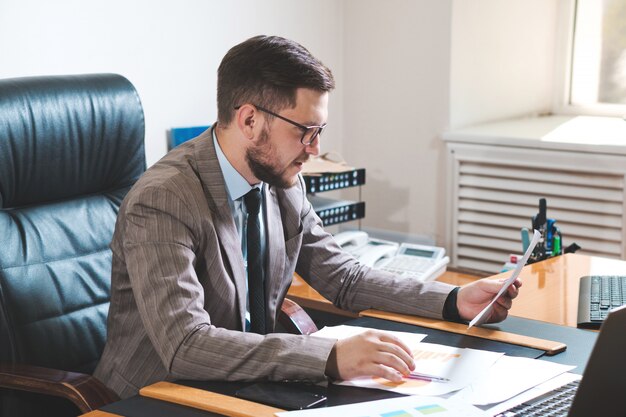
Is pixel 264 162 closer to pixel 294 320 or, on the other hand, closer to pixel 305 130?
pixel 305 130

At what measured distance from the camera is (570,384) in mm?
1365

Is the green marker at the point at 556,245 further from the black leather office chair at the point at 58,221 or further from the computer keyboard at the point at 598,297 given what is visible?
the black leather office chair at the point at 58,221

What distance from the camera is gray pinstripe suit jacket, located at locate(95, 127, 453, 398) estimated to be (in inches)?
55.1

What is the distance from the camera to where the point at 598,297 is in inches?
71.8

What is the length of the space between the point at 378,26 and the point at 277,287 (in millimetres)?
1817

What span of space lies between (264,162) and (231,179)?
0.08 metres

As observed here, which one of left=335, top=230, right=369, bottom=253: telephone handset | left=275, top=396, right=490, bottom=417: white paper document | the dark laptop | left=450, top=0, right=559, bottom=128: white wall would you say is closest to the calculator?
left=335, top=230, right=369, bottom=253: telephone handset

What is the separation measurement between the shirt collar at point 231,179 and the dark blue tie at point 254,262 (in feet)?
0.08

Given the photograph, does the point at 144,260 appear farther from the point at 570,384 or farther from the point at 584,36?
the point at 584,36

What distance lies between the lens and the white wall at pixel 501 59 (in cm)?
327

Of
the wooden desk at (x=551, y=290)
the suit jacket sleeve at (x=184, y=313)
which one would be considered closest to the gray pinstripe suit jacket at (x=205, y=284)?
the suit jacket sleeve at (x=184, y=313)

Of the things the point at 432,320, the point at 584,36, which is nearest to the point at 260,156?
the point at 432,320

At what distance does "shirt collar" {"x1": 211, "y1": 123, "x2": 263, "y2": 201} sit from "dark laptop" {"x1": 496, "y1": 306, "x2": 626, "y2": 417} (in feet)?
2.65

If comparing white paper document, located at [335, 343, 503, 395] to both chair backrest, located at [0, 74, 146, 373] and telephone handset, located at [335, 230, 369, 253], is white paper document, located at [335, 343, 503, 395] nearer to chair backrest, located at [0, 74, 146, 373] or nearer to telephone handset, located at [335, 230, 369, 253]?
chair backrest, located at [0, 74, 146, 373]
